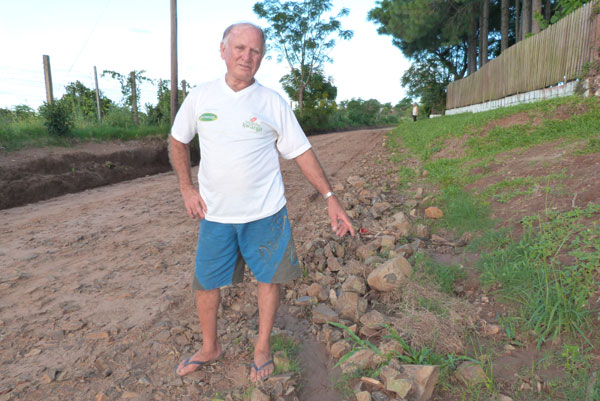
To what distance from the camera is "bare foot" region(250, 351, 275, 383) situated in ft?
7.00

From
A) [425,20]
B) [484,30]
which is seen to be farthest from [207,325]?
[484,30]

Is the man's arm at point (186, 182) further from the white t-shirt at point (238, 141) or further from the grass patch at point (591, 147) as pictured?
the grass patch at point (591, 147)

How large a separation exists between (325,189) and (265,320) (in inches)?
31.3

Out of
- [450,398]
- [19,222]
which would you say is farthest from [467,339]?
[19,222]

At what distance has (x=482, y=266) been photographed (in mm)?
2998

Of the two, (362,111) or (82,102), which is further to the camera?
(362,111)

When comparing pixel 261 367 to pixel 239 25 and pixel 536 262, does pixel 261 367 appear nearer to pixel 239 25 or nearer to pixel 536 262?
pixel 239 25

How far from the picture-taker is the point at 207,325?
2.20 m

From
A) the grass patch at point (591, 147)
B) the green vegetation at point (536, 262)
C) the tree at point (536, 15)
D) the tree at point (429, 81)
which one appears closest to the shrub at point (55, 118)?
the green vegetation at point (536, 262)

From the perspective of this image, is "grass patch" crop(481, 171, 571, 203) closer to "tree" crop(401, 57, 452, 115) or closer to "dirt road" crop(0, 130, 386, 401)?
"dirt road" crop(0, 130, 386, 401)

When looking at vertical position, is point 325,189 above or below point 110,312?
above

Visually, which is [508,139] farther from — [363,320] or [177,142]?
[177,142]

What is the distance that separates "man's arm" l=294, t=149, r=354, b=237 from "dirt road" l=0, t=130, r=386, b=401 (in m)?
0.88

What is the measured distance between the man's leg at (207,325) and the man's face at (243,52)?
3.72 feet
